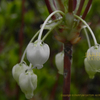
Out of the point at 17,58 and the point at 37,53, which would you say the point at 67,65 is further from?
the point at 17,58

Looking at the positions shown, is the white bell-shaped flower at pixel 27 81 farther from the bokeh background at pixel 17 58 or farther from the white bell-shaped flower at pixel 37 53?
the bokeh background at pixel 17 58

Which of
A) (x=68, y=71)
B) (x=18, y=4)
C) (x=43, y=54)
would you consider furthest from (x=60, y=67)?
(x=18, y=4)

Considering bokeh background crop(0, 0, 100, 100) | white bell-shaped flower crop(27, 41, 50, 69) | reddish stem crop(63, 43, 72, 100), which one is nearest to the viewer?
white bell-shaped flower crop(27, 41, 50, 69)

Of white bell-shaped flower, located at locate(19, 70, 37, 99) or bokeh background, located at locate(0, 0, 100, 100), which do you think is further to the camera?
bokeh background, located at locate(0, 0, 100, 100)

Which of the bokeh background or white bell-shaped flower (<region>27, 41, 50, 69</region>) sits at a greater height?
white bell-shaped flower (<region>27, 41, 50, 69</region>)

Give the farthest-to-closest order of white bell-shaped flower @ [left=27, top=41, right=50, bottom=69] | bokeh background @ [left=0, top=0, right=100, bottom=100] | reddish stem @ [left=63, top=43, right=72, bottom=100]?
bokeh background @ [left=0, top=0, right=100, bottom=100] → reddish stem @ [left=63, top=43, right=72, bottom=100] → white bell-shaped flower @ [left=27, top=41, right=50, bottom=69]

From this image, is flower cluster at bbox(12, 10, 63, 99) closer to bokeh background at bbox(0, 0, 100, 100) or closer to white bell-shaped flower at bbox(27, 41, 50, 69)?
white bell-shaped flower at bbox(27, 41, 50, 69)

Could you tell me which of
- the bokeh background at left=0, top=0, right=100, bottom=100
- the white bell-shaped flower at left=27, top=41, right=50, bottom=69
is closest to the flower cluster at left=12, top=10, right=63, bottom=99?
the white bell-shaped flower at left=27, top=41, right=50, bottom=69

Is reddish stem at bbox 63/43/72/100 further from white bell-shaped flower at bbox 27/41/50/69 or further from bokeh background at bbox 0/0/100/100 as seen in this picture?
bokeh background at bbox 0/0/100/100

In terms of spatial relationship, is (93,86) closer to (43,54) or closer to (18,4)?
(18,4)

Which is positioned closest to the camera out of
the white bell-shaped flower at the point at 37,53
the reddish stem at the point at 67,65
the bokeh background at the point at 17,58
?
the white bell-shaped flower at the point at 37,53

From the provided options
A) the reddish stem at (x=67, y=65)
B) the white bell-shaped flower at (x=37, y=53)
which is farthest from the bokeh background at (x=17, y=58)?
the white bell-shaped flower at (x=37, y=53)
